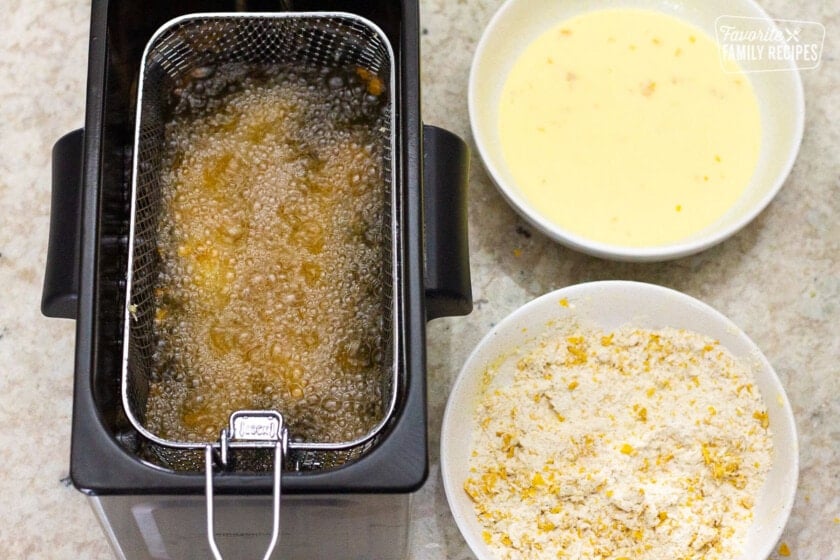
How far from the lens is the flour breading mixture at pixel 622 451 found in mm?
993

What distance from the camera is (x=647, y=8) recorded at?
1.19 m

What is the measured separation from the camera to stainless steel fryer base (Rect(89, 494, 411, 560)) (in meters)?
0.78

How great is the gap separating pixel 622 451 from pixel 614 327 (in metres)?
0.15

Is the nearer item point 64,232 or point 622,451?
point 64,232

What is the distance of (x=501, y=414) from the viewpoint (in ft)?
3.41

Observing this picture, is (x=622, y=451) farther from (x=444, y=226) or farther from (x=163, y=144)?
(x=163, y=144)

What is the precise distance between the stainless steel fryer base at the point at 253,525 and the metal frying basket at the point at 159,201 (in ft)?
0.12

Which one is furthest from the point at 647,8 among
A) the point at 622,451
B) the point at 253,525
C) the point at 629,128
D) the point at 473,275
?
the point at 253,525

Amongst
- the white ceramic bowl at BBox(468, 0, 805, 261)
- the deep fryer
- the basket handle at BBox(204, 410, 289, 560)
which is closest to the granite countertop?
the white ceramic bowl at BBox(468, 0, 805, 261)

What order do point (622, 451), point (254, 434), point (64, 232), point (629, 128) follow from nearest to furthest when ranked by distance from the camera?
point (254, 434) → point (64, 232) → point (622, 451) → point (629, 128)

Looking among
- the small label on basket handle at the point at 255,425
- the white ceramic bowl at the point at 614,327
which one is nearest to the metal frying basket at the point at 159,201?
the small label on basket handle at the point at 255,425

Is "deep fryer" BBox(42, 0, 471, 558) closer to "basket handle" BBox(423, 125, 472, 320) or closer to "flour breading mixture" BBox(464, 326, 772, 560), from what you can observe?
"basket handle" BBox(423, 125, 472, 320)

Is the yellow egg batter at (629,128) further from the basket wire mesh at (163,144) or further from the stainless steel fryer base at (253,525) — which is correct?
the stainless steel fryer base at (253,525)

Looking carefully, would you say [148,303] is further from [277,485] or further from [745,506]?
[745,506]
